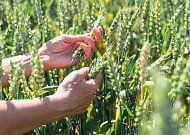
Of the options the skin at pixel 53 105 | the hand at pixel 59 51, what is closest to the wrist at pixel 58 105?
the skin at pixel 53 105

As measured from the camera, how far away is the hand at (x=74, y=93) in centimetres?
97

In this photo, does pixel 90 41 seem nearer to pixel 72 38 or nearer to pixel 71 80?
pixel 72 38

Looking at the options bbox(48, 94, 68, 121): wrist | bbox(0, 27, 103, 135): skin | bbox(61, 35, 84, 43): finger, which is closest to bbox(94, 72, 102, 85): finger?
bbox(0, 27, 103, 135): skin

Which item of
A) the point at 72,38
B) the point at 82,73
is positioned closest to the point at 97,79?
the point at 82,73

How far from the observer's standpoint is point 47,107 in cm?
92

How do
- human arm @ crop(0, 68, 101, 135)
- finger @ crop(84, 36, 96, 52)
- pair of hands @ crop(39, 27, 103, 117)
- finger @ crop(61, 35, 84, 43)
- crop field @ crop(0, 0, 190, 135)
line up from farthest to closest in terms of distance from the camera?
finger @ crop(61, 35, 84, 43) < finger @ crop(84, 36, 96, 52) < pair of hands @ crop(39, 27, 103, 117) < human arm @ crop(0, 68, 101, 135) < crop field @ crop(0, 0, 190, 135)

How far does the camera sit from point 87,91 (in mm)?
1042

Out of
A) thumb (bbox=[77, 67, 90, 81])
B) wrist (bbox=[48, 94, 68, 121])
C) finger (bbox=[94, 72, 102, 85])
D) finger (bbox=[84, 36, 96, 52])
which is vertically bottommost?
wrist (bbox=[48, 94, 68, 121])

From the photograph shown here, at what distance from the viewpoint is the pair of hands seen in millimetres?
985

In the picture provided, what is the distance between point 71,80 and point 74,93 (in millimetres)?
56

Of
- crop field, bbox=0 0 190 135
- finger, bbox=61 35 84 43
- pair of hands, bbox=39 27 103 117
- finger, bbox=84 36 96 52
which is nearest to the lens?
crop field, bbox=0 0 190 135

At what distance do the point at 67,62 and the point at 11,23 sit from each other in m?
0.47

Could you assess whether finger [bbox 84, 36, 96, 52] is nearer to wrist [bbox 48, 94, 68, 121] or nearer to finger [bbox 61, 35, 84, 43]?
finger [bbox 61, 35, 84, 43]

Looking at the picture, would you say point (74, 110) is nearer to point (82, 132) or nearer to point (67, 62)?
point (82, 132)
